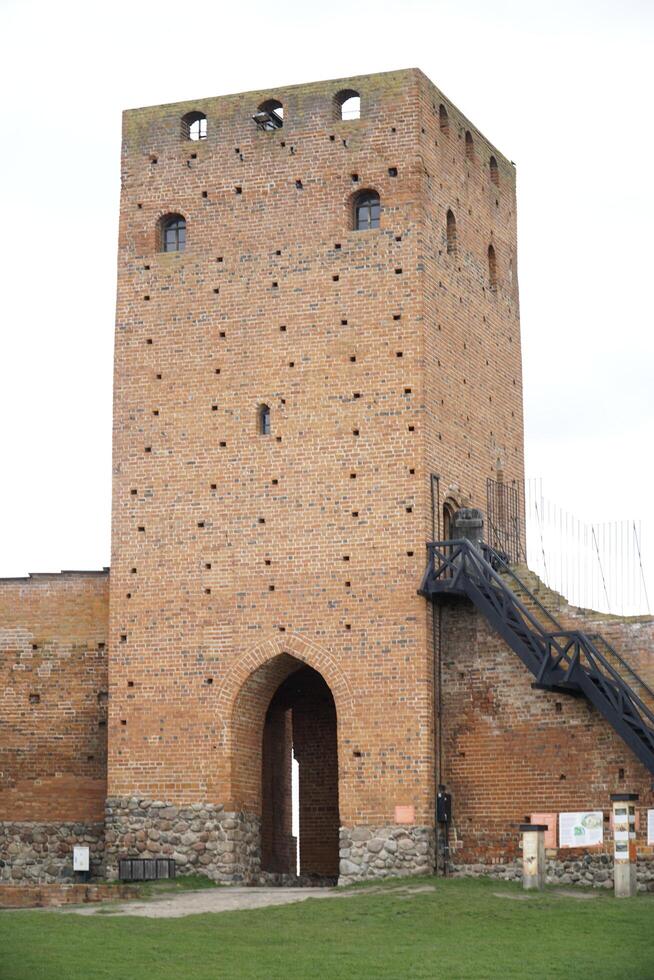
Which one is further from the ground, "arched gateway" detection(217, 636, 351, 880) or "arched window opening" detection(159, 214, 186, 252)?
"arched window opening" detection(159, 214, 186, 252)

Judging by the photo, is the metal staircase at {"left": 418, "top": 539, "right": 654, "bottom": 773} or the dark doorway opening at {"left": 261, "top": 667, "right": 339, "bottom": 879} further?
the dark doorway opening at {"left": 261, "top": 667, "right": 339, "bottom": 879}

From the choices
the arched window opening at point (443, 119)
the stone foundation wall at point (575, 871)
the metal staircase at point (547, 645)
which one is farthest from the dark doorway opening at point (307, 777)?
the arched window opening at point (443, 119)

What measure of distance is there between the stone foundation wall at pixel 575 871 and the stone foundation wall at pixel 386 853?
78 centimetres

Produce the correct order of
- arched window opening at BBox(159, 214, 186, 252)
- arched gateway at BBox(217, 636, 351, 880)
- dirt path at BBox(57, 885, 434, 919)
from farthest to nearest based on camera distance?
arched window opening at BBox(159, 214, 186, 252), arched gateway at BBox(217, 636, 351, 880), dirt path at BBox(57, 885, 434, 919)

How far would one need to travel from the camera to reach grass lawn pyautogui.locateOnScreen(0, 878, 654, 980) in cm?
2041

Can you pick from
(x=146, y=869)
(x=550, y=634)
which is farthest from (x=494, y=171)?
(x=146, y=869)

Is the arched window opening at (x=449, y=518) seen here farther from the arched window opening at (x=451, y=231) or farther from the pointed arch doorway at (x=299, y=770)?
the arched window opening at (x=451, y=231)

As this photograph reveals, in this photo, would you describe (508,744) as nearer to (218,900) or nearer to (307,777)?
(218,900)

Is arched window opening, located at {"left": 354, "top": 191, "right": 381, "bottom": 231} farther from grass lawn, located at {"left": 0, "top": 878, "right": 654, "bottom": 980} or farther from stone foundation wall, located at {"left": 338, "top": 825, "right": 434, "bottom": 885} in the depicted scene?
grass lawn, located at {"left": 0, "top": 878, "right": 654, "bottom": 980}

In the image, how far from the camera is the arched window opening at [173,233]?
3388 centimetres

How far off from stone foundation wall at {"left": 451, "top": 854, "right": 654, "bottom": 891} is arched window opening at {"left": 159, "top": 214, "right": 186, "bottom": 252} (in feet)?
38.2

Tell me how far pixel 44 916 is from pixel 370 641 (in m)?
8.50

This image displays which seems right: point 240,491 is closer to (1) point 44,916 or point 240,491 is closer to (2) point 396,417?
(2) point 396,417

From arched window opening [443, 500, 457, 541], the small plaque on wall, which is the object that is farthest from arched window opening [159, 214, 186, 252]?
the small plaque on wall
